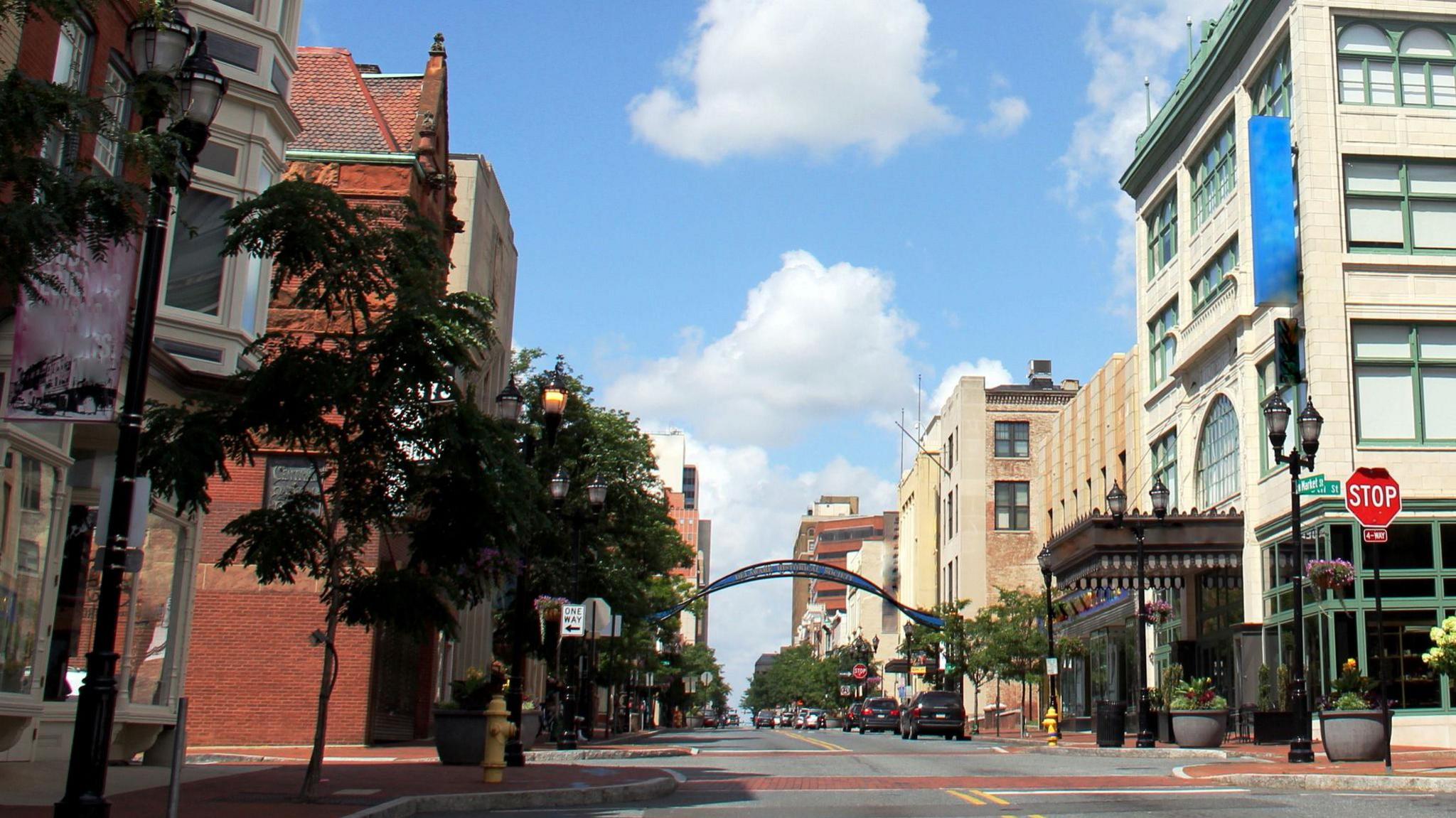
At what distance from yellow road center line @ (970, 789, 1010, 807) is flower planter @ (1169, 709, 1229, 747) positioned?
13.7 metres

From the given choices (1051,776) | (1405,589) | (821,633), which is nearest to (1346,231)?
(1405,589)

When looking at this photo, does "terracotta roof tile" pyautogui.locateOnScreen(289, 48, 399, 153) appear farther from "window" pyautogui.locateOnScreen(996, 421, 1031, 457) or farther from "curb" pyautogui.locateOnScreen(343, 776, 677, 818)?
"window" pyautogui.locateOnScreen(996, 421, 1031, 457)

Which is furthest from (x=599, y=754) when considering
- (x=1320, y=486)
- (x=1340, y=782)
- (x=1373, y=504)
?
(x=1320, y=486)

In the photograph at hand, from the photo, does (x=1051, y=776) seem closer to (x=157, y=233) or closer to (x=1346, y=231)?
(x=157, y=233)

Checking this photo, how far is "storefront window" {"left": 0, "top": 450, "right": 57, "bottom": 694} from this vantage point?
15.4 meters

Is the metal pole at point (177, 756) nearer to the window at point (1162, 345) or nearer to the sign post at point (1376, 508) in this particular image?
the sign post at point (1376, 508)

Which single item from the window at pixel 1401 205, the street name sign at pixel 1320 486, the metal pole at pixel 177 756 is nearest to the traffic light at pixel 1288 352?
the window at pixel 1401 205

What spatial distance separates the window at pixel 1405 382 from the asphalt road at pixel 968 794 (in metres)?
11.7

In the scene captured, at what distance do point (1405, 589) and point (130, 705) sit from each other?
26554mm

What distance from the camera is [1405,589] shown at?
3209cm

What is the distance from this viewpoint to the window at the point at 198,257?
2133 centimetres

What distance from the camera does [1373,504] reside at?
21.5 meters

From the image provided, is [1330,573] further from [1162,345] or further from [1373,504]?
[1162,345]

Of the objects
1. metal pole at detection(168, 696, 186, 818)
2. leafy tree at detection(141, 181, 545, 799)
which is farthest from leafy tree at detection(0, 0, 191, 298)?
leafy tree at detection(141, 181, 545, 799)
